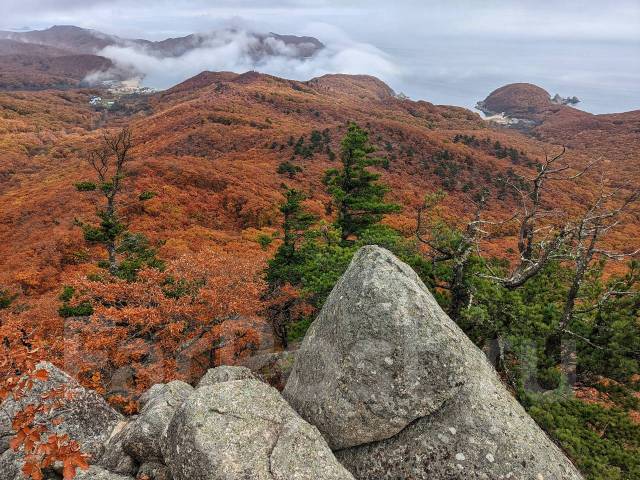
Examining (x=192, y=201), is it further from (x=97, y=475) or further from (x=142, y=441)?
(x=97, y=475)

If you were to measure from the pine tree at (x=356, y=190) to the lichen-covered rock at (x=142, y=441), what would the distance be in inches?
746

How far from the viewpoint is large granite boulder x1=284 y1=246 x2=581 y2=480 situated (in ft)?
27.7

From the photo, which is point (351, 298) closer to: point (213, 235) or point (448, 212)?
point (213, 235)

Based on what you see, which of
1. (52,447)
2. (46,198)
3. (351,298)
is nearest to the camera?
(52,447)

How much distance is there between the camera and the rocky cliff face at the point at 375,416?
8.16 meters

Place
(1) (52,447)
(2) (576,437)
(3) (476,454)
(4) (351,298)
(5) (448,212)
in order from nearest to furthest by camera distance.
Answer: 1. (1) (52,447)
2. (3) (476,454)
3. (4) (351,298)
4. (2) (576,437)
5. (5) (448,212)

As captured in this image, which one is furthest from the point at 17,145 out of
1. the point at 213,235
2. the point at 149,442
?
the point at 149,442

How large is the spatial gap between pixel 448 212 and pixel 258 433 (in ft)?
205

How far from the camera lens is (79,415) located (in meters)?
12.7

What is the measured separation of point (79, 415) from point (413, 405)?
429 inches

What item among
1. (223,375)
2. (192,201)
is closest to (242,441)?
(223,375)

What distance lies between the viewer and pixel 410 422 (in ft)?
29.0

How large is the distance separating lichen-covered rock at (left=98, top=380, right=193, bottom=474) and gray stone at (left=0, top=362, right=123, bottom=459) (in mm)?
801

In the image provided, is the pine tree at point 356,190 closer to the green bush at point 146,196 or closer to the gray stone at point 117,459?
the green bush at point 146,196
